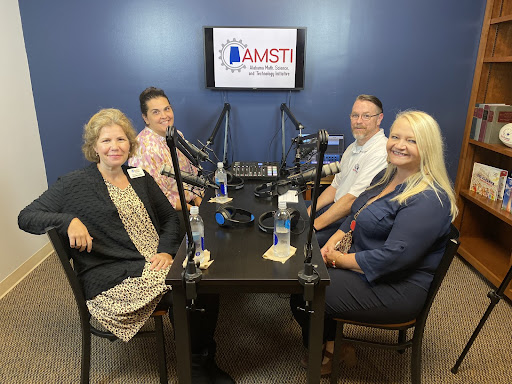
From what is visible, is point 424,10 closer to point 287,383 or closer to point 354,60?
point 354,60

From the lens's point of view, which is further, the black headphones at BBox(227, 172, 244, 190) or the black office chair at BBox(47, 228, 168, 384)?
the black headphones at BBox(227, 172, 244, 190)

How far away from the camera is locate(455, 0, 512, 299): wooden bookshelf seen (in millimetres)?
2617

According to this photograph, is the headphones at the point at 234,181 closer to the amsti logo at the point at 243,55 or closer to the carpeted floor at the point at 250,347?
the carpeted floor at the point at 250,347

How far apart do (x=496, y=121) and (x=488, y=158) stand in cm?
41

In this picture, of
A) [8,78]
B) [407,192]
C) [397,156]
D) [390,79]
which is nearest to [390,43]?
[390,79]

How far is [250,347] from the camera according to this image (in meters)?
1.98

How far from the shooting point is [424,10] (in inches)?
110

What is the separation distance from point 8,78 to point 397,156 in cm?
251

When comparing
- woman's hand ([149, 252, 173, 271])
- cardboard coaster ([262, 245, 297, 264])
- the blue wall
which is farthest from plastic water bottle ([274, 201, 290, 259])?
the blue wall

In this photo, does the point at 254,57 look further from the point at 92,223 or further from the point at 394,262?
the point at 394,262

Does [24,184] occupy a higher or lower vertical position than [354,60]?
lower

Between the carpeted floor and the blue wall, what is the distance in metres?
1.27

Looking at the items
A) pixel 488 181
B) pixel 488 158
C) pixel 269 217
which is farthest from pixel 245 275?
pixel 488 158

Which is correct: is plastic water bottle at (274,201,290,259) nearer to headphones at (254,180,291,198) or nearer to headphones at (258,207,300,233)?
headphones at (258,207,300,233)
